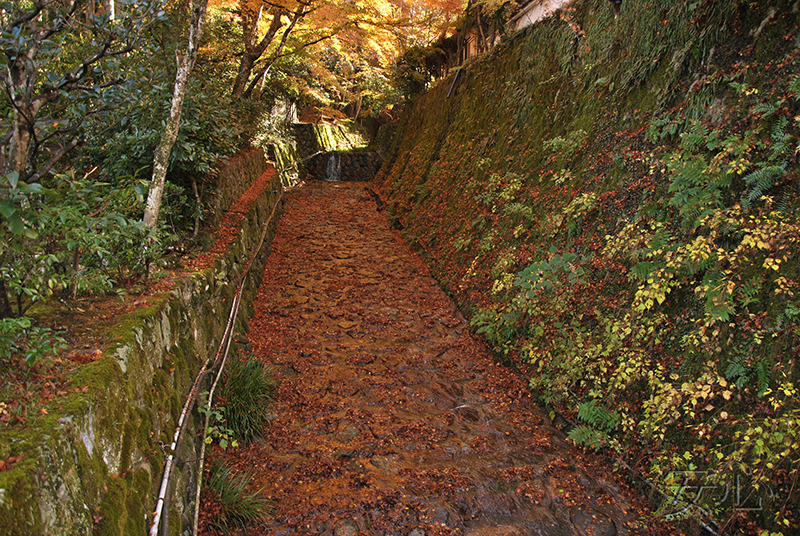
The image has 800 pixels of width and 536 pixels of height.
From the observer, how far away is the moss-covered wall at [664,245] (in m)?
3.59

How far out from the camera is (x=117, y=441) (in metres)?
2.75

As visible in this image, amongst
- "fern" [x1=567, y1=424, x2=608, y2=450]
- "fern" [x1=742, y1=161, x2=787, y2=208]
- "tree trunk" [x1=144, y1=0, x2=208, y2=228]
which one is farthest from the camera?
"tree trunk" [x1=144, y1=0, x2=208, y2=228]

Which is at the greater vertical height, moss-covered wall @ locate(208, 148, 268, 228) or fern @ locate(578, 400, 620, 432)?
moss-covered wall @ locate(208, 148, 268, 228)

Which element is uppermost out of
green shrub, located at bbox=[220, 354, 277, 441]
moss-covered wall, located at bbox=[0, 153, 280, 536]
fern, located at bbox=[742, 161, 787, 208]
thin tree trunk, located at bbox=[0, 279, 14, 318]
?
fern, located at bbox=[742, 161, 787, 208]

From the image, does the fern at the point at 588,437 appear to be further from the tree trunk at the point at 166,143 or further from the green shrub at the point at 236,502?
the tree trunk at the point at 166,143

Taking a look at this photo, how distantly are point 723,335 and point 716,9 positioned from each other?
3657 mm

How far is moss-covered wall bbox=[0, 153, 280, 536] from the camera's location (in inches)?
78.8

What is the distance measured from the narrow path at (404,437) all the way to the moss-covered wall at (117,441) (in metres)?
1.05

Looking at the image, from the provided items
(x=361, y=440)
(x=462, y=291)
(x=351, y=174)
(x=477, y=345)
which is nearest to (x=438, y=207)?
(x=462, y=291)

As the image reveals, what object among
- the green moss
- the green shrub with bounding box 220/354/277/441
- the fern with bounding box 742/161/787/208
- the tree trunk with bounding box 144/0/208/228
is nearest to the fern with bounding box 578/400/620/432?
the fern with bounding box 742/161/787/208

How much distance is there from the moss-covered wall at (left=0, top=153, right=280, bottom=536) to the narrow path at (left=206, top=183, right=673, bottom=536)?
1052mm

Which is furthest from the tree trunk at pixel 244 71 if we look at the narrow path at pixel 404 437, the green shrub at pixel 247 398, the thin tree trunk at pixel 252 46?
the green shrub at pixel 247 398

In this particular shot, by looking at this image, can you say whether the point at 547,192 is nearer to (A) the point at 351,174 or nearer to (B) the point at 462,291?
(B) the point at 462,291

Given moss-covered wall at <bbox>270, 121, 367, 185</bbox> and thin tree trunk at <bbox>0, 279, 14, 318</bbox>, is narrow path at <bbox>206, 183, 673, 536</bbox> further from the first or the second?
moss-covered wall at <bbox>270, 121, 367, 185</bbox>
